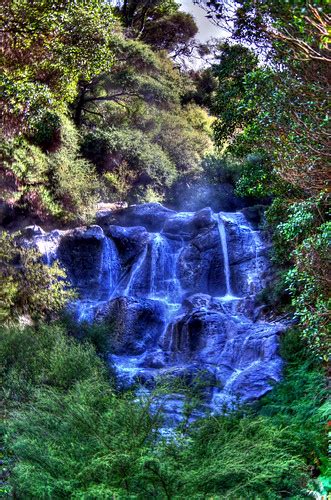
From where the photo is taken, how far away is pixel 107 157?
22.2 meters

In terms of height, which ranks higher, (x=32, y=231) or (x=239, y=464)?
(x=32, y=231)

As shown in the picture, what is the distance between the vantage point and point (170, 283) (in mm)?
16047

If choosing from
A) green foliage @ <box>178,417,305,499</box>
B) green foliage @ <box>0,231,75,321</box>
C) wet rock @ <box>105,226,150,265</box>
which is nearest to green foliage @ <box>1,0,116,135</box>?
green foliage @ <box>0,231,75,321</box>

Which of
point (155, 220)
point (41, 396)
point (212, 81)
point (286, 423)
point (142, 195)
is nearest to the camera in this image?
point (41, 396)

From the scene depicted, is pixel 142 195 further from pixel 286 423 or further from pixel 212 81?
pixel 286 423

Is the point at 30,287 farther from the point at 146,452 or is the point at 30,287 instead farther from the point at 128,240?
the point at 146,452

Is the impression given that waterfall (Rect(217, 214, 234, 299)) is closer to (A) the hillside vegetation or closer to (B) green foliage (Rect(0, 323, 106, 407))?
(A) the hillside vegetation

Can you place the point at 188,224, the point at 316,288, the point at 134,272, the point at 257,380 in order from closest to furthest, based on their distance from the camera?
the point at 316,288 → the point at 257,380 → the point at 134,272 → the point at 188,224

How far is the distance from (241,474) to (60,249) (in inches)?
534

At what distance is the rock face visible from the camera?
11.4 m

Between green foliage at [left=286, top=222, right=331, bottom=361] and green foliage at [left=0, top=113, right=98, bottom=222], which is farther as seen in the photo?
green foliage at [left=0, top=113, right=98, bottom=222]

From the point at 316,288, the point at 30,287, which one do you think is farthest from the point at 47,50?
the point at 316,288

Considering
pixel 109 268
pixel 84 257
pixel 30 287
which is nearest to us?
pixel 30 287

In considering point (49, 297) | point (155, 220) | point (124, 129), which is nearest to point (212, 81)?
point (124, 129)
